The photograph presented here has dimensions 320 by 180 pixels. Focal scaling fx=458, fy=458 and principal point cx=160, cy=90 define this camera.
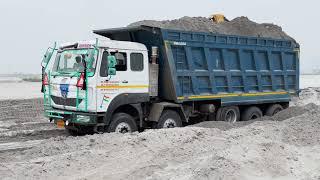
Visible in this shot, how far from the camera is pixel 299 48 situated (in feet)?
56.2

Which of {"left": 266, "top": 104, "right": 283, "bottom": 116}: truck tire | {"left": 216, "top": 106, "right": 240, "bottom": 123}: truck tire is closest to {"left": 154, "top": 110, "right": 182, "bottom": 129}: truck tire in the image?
{"left": 216, "top": 106, "right": 240, "bottom": 123}: truck tire

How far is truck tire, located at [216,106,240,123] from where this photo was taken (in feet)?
46.4

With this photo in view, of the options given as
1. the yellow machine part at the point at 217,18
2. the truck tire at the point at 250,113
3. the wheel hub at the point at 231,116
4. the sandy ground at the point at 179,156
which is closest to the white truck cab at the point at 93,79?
the sandy ground at the point at 179,156

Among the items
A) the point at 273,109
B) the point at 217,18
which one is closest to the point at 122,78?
the point at 273,109

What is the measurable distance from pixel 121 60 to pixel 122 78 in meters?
0.46

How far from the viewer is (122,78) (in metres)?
11.3

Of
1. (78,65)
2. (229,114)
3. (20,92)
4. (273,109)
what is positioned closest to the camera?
(78,65)

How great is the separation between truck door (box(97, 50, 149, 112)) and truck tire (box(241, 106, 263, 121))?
4625mm

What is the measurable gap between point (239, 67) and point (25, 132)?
6843 millimetres

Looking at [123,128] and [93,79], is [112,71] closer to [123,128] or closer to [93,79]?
[93,79]

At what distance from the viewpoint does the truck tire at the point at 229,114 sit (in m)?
14.1

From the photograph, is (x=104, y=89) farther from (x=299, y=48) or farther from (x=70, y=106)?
(x=299, y=48)

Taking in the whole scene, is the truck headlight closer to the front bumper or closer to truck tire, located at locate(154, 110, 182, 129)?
the front bumper

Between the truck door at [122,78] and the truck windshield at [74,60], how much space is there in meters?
0.26
